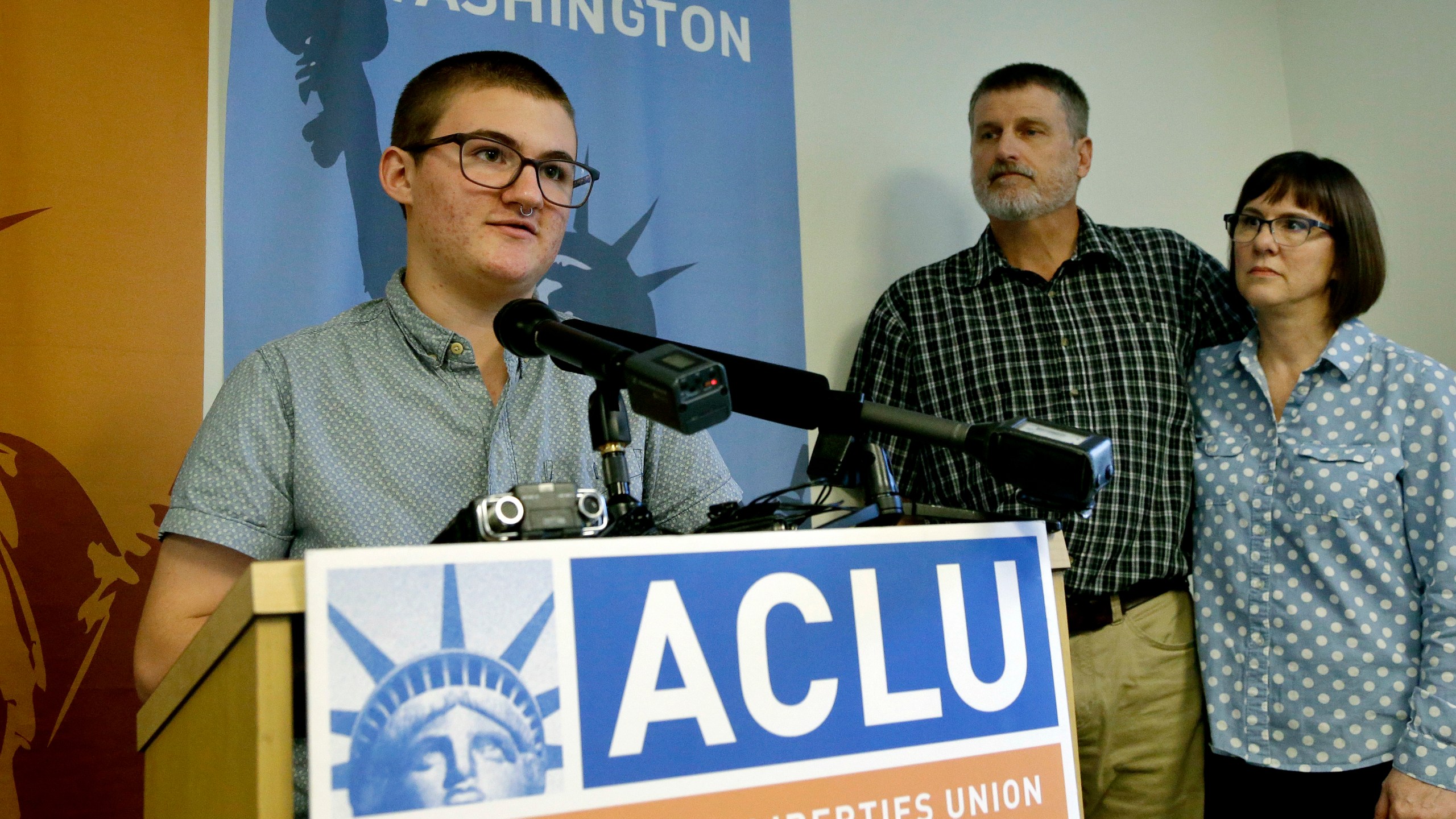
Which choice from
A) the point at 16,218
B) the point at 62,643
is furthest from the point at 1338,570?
the point at 16,218

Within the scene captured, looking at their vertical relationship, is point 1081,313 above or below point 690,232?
below

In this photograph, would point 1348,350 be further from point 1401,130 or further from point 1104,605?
point 1401,130

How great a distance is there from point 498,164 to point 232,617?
0.77 m

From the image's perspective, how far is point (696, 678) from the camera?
786 mm

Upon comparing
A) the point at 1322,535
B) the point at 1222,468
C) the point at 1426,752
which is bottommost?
the point at 1426,752

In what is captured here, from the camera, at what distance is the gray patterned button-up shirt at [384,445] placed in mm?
1200

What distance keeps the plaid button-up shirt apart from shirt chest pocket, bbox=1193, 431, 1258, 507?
0.03 meters

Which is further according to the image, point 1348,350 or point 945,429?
point 1348,350

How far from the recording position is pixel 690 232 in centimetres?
232

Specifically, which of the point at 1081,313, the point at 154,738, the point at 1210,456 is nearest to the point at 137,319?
Result: the point at 154,738

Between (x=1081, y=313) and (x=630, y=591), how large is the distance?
1.65 meters

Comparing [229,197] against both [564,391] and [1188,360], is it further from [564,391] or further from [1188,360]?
[1188,360]

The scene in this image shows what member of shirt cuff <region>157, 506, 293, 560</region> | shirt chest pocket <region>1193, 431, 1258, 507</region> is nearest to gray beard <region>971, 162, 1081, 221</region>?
shirt chest pocket <region>1193, 431, 1258, 507</region>

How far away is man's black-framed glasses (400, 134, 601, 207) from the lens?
4.44ft
